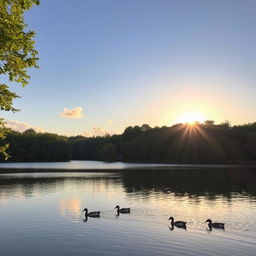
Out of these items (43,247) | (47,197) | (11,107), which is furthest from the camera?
(47,197)

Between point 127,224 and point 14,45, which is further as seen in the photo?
point 127,224

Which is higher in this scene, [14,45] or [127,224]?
[14,45]

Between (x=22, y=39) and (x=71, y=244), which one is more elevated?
(x=22, y=39)

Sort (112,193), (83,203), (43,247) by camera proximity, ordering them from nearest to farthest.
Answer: (43,247) < (83,203) < (112,193)

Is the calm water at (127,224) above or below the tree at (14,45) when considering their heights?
below

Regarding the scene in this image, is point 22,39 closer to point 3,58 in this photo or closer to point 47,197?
point 3,58

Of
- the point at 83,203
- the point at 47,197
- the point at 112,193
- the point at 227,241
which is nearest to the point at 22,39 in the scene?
the point at 227,241

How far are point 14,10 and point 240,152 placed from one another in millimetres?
177446

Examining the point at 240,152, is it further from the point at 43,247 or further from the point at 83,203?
the point at 43,247

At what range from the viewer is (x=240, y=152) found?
184 meters

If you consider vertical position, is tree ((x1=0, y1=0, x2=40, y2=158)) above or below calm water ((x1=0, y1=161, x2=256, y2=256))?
above

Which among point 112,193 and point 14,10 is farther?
point 112,193

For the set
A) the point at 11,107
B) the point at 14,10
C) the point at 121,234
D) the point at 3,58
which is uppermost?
the point at 14,10

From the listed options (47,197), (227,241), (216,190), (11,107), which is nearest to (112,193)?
(47,197)
